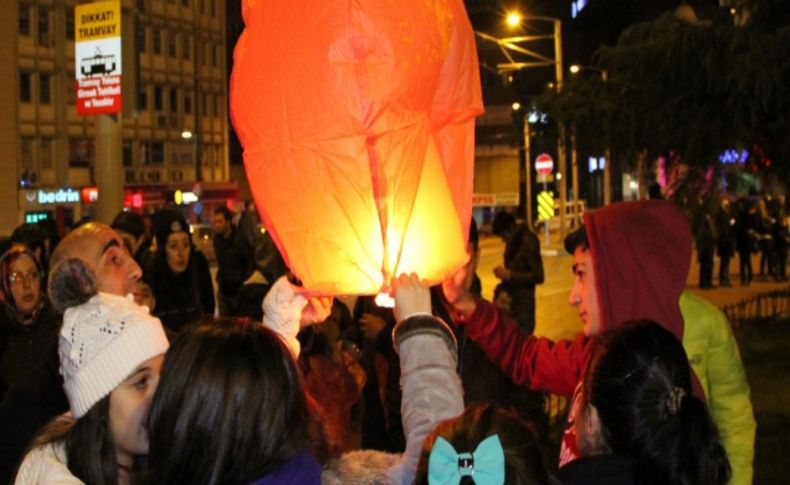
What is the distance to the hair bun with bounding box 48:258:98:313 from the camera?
3889mm

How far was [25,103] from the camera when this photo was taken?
5022cm

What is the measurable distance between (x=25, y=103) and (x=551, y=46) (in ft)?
117

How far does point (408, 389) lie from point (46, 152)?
52.6 metres

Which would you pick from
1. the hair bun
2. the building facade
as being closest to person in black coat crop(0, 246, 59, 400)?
the hair bun

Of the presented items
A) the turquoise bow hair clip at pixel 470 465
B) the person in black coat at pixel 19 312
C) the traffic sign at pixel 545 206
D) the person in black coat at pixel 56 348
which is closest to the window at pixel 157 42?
the traffic sign at pixel 545 206

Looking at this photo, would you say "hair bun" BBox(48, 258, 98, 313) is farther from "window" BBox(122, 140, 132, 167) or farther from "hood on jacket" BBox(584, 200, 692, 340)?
"window" BBox(122, 140, 132, 167)

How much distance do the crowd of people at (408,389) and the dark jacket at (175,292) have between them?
92.3 inches

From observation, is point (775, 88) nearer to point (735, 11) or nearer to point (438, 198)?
point (735, 11)

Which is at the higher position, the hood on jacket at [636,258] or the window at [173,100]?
the window at [173,100]

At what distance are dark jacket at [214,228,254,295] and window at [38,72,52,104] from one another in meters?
41.8

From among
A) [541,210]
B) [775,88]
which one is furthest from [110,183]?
[541,210]

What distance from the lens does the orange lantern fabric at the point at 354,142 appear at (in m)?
3.18

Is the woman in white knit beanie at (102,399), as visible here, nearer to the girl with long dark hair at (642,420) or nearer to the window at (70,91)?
the girl with long dark hair at (642,420)

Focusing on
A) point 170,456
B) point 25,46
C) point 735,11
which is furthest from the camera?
point 25,46
